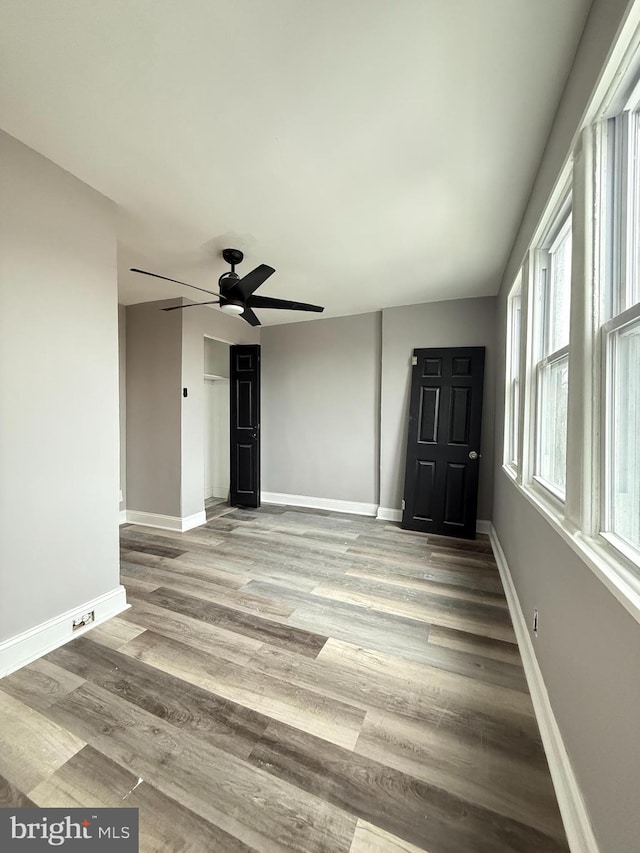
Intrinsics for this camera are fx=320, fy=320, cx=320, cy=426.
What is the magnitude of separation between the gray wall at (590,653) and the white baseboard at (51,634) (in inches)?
95.3

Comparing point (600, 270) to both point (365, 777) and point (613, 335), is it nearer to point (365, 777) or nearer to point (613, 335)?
point (613, 335)

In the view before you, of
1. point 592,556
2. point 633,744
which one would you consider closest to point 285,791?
point 633,744

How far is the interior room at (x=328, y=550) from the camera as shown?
1.01 metres

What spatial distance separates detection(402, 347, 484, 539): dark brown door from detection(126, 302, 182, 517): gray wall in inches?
108

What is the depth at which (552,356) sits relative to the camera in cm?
167

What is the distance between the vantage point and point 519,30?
112 centimetres

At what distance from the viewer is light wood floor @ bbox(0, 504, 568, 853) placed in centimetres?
103

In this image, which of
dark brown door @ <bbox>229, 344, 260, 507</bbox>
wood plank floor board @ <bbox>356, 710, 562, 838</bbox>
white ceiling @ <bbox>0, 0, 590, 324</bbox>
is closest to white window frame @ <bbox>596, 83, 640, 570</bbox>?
white ceiling @ <bbox>0, 0, 590, 324</bbox>

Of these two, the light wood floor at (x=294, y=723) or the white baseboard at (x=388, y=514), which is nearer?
the light wood floor at (x=294, y=723)

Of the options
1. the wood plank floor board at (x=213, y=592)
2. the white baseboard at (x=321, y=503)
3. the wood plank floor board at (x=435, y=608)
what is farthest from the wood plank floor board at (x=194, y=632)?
the white baseboard at (x=321, y=503)

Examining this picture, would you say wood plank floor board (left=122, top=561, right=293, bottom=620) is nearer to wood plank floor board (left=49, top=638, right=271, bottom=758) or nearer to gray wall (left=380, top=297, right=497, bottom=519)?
wood plank floor board (left=49, top=638, right=271, bottom=758)

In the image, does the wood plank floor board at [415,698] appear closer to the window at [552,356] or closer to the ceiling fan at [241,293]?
the window at [552,356]

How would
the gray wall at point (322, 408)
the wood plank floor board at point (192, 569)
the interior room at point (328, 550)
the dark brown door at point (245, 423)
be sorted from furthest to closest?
the dark brown door at point (245, 423) < the gray wall at point (322, 408) < the wood plank floor board at point (192, 569) < the interior room at point (328, 550)

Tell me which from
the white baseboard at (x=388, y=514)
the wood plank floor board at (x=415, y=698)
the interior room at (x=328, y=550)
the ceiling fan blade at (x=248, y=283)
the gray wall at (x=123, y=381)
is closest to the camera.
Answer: the interior room at (x=328, y=550)
